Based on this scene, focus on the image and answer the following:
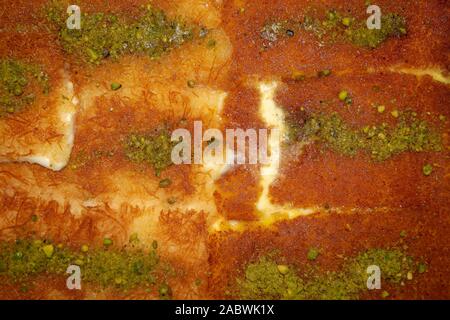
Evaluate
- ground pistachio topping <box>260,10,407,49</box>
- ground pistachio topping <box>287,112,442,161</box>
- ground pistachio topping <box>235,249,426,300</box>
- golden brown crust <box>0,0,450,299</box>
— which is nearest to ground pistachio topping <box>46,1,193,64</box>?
golden brown crust <box>0,0,450,299</box>

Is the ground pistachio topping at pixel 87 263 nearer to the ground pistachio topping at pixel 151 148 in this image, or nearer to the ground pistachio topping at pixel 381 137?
the ground pistachio topping at pixel 151 148

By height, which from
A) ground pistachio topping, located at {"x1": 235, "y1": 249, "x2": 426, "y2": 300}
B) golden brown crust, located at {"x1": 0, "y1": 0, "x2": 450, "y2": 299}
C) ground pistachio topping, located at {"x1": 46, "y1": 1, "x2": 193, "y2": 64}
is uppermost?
ground pistachio topping, located at {"x1": 46, "y1": 1, "x2": 193, "y2": 64}

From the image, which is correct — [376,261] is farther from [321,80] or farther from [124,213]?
[124,213]

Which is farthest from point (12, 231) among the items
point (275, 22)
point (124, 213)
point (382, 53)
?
point (382, 53)

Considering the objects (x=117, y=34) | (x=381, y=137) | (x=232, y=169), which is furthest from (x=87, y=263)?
(x=381, y=137)

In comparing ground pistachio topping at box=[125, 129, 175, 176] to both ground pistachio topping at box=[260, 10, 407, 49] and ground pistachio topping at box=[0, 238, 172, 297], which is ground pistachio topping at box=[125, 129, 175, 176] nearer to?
ground pistachio topping at box=[0, 238, 172, 297]
